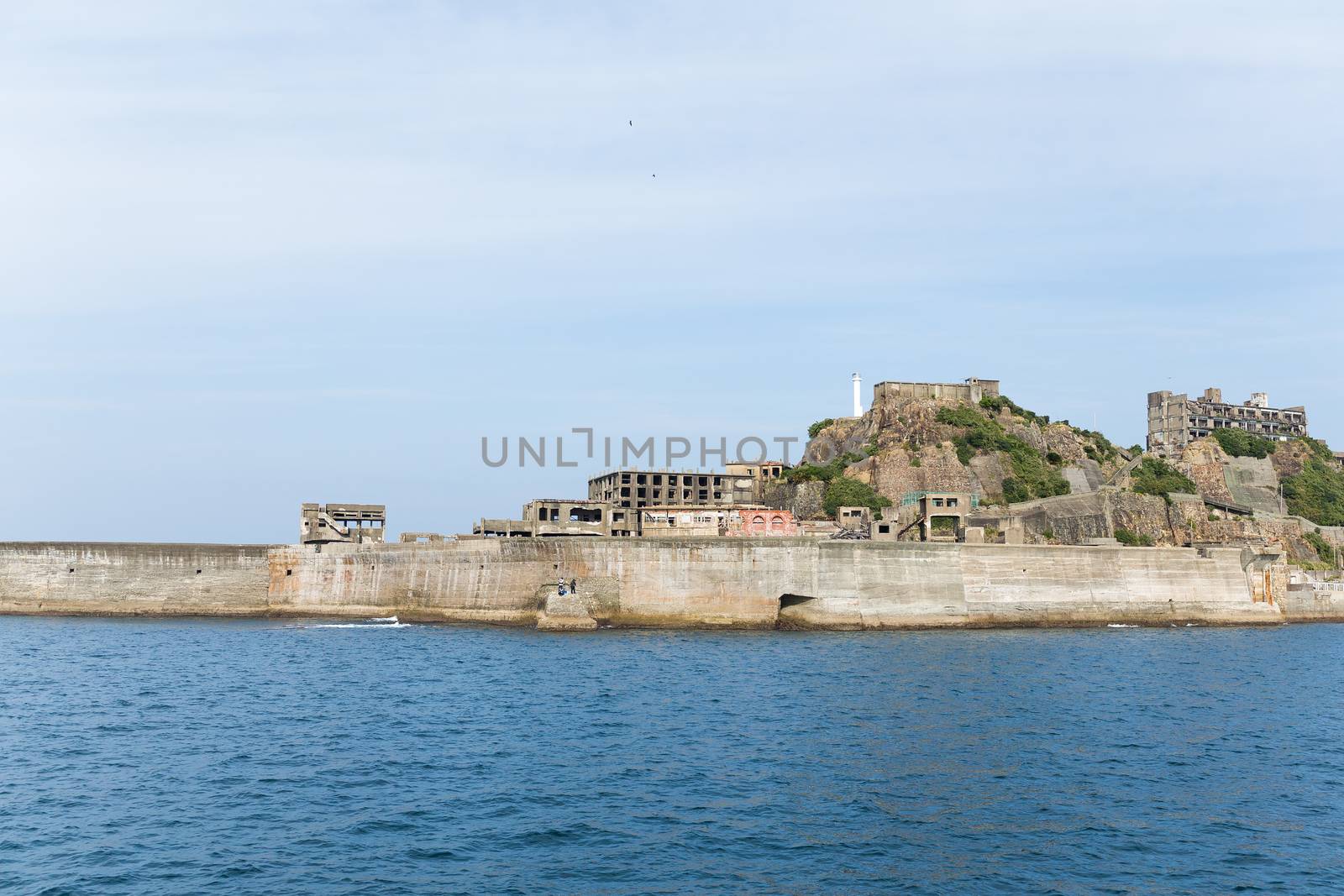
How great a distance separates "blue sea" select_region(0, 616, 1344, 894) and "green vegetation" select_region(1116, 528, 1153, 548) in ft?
152

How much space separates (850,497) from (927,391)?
22.9 m

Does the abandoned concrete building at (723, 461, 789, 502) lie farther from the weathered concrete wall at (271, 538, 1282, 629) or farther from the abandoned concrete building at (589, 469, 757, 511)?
the weathered concrete wall at (271, 538, 1282, 629)

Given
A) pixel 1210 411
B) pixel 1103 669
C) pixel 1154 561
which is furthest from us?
pixel 1210 411

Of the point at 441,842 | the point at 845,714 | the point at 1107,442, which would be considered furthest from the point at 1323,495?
the point at 441,842

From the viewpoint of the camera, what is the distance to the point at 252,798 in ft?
109

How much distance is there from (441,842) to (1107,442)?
426 feet

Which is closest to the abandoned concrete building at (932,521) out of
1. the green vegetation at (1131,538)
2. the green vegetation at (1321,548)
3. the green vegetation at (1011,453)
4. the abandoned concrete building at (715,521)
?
the abandoned concrete building at (715,521)

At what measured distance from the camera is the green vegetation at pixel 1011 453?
12162 cm

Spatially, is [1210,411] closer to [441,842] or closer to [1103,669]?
[1103,669]

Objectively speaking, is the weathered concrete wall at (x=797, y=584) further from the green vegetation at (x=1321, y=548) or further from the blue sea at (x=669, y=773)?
the green vegetation at (x=1321, y=548)

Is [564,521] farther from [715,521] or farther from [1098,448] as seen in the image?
[1098,448]

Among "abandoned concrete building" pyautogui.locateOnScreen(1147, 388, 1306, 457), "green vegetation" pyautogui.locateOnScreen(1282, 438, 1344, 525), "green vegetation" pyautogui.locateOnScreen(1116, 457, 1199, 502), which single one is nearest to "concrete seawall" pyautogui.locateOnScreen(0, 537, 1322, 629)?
"green vegetation" pyautogui.locateOnScreen(1116, 457, 1199, 502)

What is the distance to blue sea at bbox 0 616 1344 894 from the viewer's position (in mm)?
27188

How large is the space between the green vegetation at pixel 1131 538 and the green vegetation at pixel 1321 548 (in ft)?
75.8
